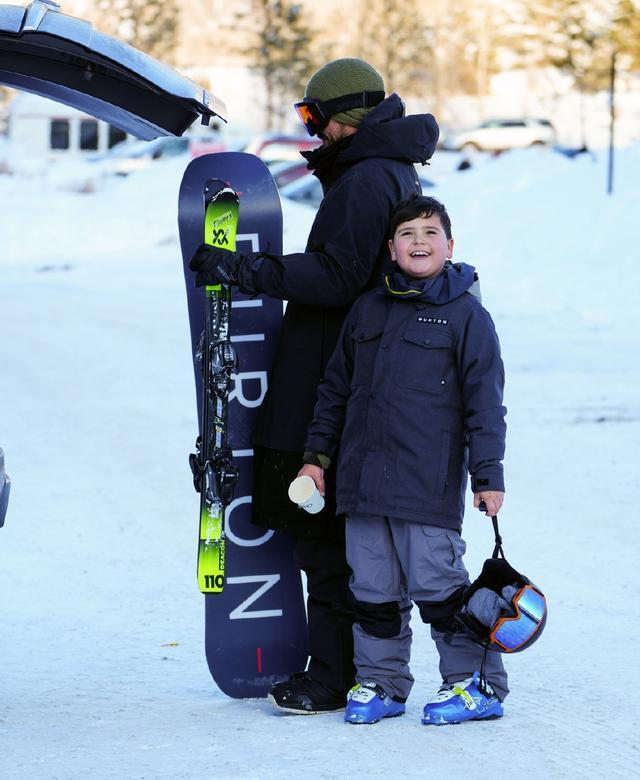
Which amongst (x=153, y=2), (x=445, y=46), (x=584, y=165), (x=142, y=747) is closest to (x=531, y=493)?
(x=142, y=747)

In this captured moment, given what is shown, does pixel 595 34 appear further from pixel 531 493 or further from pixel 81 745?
pixel 81 745

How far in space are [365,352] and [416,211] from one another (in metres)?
0.41

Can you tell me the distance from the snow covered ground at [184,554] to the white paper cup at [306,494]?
61cm

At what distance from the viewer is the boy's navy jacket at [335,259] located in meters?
3.91

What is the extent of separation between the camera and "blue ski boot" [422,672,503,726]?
12.5 feet

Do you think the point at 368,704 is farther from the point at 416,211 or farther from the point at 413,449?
the point at 416,211

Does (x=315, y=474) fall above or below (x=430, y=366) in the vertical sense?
below

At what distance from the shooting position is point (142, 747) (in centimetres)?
361

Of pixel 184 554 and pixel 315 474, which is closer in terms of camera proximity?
pixel 315 474

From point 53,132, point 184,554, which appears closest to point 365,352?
point 184,554

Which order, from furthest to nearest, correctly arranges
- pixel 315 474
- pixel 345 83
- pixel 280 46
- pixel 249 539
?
pixel 280 46 → pixel 249 539 → pixel 345 83 → pixel 315 474

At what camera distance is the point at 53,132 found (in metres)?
49.2

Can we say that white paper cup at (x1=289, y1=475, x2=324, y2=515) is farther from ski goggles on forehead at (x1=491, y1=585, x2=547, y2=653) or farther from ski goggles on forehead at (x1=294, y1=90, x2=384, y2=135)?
ski goggles on forehead at (x1=294, y1=90, x2=384, y2=135)

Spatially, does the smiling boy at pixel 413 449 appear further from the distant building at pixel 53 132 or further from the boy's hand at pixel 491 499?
the distant building at pixel 53 132
